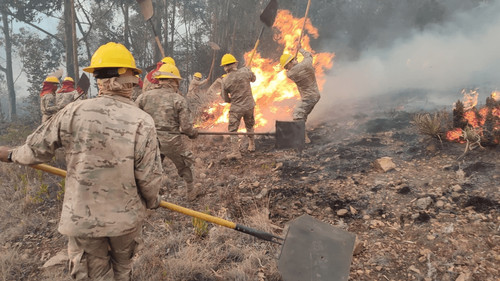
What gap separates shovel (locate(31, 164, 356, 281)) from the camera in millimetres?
2332

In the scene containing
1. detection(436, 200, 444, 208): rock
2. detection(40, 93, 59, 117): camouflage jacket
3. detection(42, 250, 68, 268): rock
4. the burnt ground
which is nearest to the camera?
the burnt ground

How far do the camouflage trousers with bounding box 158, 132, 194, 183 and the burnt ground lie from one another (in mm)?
528

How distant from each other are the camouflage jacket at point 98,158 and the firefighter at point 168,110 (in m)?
2.14

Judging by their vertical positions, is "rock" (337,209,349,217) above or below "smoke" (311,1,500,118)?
below

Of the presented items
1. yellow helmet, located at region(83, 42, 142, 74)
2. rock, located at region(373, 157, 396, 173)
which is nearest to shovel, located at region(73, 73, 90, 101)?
yellow helmet, located at region(83, 42, 142, 74)

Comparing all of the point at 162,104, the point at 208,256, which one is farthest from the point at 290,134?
the point at 208,256

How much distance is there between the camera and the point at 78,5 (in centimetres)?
1630

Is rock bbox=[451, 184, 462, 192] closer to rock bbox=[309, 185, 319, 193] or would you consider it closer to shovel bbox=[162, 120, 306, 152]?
rock bbox=[309, 185, 319, 193]

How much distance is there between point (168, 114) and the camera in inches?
164

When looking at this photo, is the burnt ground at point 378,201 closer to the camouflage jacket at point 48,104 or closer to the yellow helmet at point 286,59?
the yellow helmet at point 286,59

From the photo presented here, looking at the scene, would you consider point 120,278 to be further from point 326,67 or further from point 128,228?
point 326,67

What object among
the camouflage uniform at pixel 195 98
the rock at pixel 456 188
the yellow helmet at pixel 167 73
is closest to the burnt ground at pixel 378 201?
the rock at pixel 456 188

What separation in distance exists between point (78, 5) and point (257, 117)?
14.4 meters

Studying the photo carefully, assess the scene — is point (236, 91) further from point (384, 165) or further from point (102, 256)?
point (102, 256)
